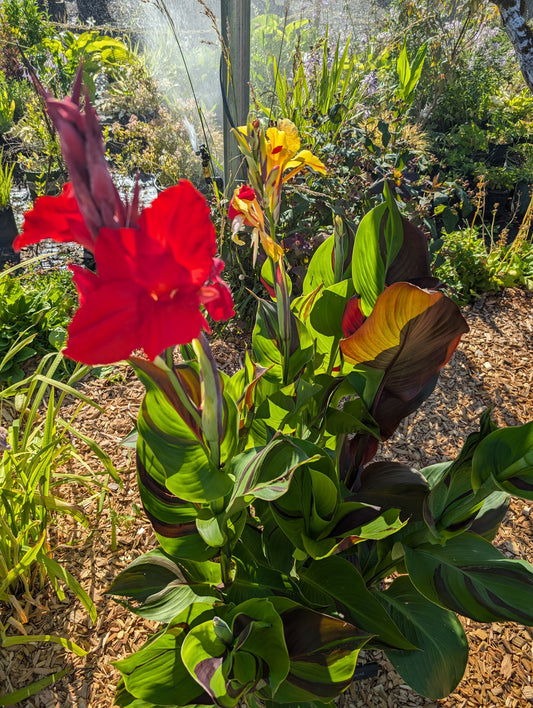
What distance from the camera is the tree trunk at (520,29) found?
6.13 feet

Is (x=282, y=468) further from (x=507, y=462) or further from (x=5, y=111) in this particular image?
(x=5, y=111)

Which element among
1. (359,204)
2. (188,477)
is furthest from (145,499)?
(359,204)

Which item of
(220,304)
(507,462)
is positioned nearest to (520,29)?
(507,462)

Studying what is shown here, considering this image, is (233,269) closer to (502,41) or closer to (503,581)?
(503,581)

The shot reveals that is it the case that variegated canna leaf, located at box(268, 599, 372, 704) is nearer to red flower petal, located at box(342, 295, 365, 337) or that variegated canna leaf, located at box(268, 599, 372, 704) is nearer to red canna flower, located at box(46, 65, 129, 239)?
red flower petal, located at box(342, 295, 365, 337)

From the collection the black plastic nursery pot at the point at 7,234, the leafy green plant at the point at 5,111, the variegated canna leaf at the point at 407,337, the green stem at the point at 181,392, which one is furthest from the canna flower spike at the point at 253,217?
the leafy green plant at the point at 5,111

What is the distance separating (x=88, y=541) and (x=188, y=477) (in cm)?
87

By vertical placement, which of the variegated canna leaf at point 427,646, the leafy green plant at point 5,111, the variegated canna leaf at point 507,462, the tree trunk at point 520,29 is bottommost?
the variegated canna leaf at point 427,646

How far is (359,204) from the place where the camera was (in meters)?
2.27

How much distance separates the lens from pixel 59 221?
49 cm

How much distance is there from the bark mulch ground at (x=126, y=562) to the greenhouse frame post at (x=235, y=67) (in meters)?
0.94

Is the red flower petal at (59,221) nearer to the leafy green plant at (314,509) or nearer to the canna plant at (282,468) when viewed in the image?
the canna plant at (282,468)

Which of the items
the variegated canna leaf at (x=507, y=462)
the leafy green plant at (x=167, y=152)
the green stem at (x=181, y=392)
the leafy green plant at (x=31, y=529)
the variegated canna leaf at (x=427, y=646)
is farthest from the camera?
the leafy green plant at (x=167, y=152)

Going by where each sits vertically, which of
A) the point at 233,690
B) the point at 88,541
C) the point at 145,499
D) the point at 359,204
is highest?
the point at 359,204
